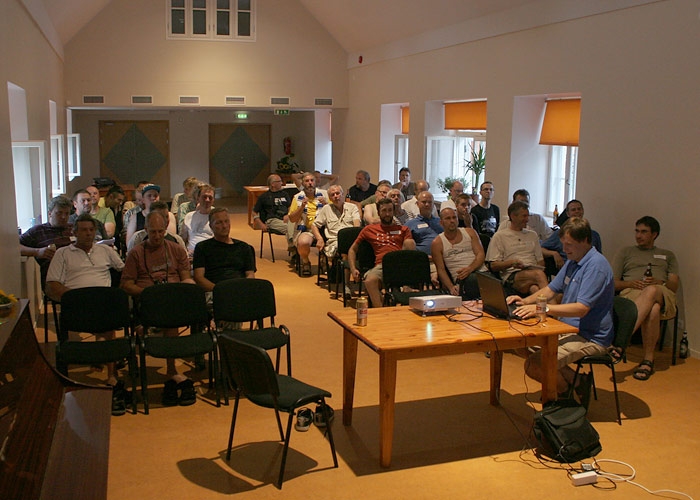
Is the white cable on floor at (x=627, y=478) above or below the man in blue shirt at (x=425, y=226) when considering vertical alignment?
below

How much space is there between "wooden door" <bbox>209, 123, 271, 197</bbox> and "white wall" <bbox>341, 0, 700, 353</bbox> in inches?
429

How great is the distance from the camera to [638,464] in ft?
14.8

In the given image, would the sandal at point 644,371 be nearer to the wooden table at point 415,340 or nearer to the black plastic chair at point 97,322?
the wooden table at point 415,340

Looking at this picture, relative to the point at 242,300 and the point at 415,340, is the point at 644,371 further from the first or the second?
the point at 242,300

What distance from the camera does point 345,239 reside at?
28.0 ft

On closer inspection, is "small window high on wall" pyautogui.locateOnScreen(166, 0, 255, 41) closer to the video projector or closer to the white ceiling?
the white ceiling

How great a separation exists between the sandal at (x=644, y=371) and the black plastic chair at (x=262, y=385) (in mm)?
2911

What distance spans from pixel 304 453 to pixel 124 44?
11119 millimetres

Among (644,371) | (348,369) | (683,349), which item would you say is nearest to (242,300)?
(348,369)

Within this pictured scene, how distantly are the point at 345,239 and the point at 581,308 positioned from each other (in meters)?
3.98

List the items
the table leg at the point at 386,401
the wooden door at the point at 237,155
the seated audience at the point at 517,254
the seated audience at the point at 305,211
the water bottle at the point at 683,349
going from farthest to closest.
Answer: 1. the wooden door at the point at 237,155
2. the seated audience at the point at 305,211
3. the seated audience at the point at 517,254
4. the water bottle at the point at 683,349
5. the table leg at the point at 386,401

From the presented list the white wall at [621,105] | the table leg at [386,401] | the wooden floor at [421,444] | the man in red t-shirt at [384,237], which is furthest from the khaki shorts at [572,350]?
the man in red t-shirt at [384,237]

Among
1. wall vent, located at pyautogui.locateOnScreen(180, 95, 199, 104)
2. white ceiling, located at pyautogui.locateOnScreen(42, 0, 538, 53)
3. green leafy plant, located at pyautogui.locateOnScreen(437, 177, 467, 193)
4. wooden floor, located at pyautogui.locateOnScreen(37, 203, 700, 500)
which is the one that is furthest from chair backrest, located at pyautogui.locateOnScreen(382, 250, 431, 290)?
wall vent, located at pyautogui.locateOnScreen(180, 95, 199, 104)

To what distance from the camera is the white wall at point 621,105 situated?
677 cm
